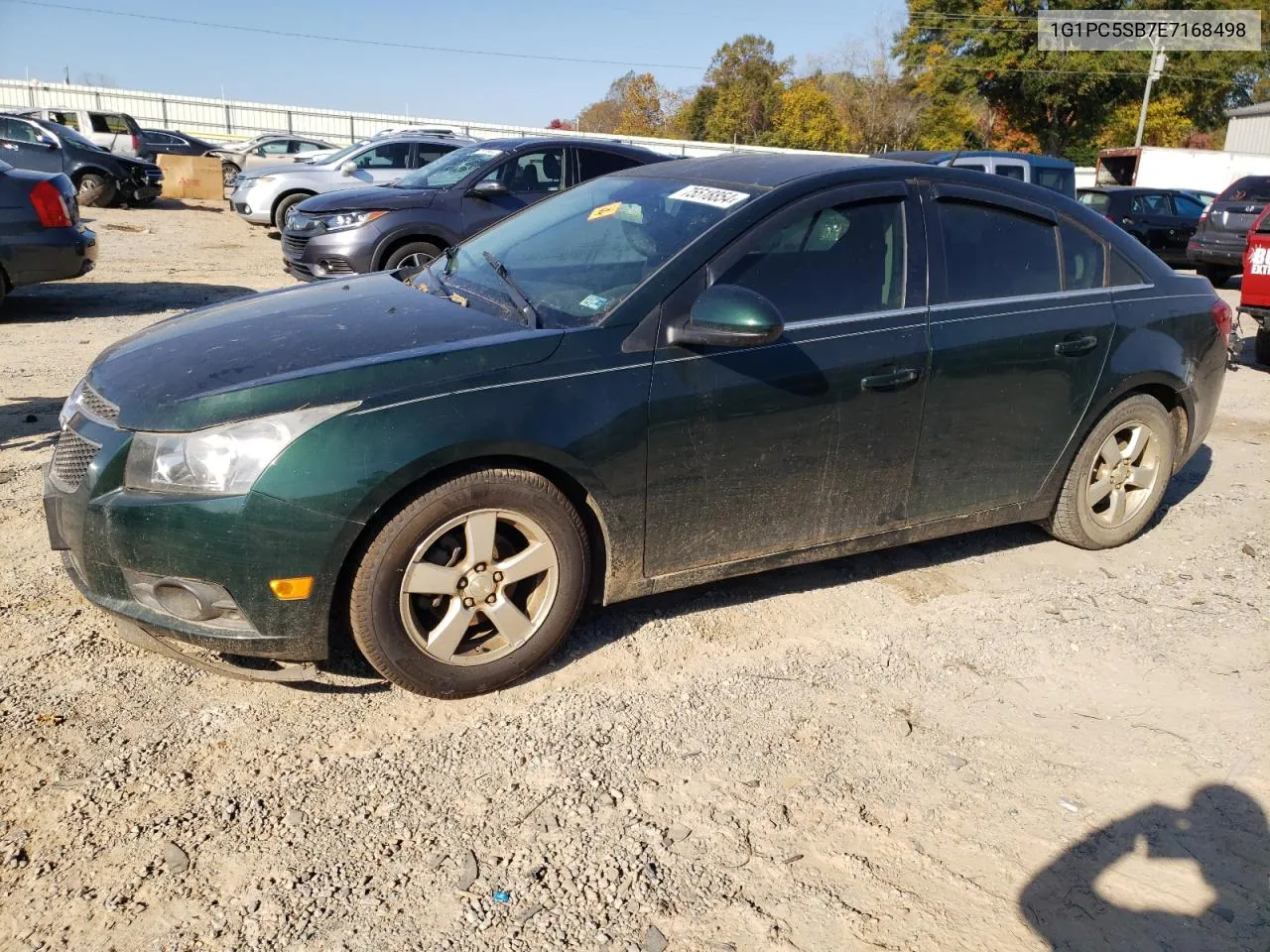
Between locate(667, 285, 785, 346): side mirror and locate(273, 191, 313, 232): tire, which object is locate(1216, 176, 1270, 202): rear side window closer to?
locate(273, 191, 313, 232): tire

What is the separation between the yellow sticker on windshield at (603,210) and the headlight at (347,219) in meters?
6.48

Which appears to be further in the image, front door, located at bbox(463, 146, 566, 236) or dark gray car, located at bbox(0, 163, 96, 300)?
front door, located at bbox(463, 146, 566, 236)

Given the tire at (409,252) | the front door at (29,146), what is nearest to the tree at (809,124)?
the front door at (29,146)

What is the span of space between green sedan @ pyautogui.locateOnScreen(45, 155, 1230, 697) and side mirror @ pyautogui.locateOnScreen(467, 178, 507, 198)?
5.88 metres

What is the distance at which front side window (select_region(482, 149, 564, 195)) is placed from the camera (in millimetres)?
10602

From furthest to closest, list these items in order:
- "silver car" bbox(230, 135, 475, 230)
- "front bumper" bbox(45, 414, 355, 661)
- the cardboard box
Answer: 1. the cardboard box
2. "silver car" bbox(230, 135, 475, 230)
3. "front bumper" bbox(45, 414, 355, 661)

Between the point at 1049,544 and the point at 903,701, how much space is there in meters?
1.84

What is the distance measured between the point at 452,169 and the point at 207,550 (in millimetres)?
8660

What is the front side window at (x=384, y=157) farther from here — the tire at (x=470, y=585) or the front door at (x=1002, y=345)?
the tire at (x=470, y=585)

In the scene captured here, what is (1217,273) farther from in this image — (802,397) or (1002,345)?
(802,397)

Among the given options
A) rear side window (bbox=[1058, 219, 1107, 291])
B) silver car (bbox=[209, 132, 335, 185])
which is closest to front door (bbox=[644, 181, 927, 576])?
rear side window (bbox=[1058, 219, 1107, 291])

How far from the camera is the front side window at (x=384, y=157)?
51.0ft

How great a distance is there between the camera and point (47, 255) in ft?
30.4

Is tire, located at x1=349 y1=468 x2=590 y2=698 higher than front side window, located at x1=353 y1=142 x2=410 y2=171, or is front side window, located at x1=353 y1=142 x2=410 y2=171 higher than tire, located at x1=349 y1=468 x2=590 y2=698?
front side window, located at x1=353 y1=142 x2=410 y2=171
